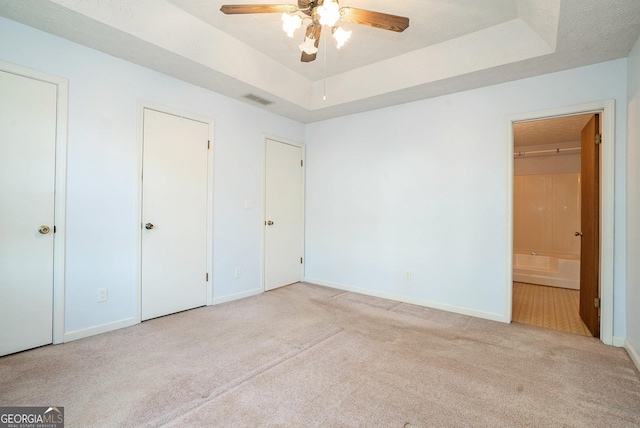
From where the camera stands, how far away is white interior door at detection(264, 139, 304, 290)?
4.23 metres

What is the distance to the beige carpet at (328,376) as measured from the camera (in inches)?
64.7

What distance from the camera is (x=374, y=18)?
192cm

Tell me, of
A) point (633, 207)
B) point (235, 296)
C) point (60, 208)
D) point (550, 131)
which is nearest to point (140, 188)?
point (60, 208)

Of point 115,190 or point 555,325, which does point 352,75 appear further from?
point 555,325

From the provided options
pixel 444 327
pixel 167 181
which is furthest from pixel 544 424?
pixel 167 181

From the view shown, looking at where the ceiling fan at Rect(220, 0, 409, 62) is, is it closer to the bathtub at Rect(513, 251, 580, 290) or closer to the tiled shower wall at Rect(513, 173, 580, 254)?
the bathtub at Rect(513, 251, 580, 290)

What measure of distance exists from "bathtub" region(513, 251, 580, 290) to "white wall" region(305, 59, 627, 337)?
8.01ft

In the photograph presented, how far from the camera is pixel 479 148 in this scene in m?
3.26

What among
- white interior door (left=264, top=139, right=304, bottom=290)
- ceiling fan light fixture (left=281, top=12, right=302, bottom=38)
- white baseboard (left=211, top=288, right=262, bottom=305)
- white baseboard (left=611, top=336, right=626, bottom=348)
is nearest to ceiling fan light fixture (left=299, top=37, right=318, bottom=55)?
ceiling fan light fixture (left=281, top=12, right=302, bottom=38)

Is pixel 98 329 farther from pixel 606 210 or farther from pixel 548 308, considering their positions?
pixel 548 308

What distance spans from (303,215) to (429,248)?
203 cm

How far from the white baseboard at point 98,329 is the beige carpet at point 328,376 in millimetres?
78

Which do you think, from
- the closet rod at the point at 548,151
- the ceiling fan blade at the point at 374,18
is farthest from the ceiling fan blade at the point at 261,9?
the closet rod at the point at 548,151

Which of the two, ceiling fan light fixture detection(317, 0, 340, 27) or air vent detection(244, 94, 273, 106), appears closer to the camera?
ceiling fan light fixture detection(317, 0, 340, 27)
